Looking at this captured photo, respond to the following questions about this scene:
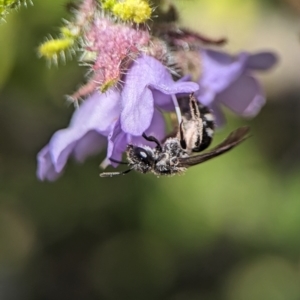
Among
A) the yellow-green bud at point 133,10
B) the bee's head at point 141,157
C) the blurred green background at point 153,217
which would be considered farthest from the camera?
the blurred green background at point 153,217

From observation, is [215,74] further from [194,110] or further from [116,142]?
[116,142]

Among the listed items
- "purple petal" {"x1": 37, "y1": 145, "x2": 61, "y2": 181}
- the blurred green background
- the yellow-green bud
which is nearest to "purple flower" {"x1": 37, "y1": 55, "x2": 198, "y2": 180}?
"purple petal" {"x1": 37, "y1": 145, "x2": 61, "y2": 181}

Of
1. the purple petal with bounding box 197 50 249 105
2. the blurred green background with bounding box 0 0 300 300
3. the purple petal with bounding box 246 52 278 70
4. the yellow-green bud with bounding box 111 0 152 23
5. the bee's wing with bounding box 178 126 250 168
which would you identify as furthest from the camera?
the blurred green background with bounding box 0 0 300 300

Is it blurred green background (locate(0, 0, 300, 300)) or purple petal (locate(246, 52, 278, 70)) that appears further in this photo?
blurred green background (locate(0, 0, 300, 300))

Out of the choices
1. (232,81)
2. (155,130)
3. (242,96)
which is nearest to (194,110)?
→ (155,130)

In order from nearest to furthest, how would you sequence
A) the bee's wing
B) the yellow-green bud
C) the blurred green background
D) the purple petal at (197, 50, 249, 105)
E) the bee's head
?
the yellow-green bud < the bee's wing < the bee's head < the purple petal at (197, 50, 249, 105) < the blurred green background

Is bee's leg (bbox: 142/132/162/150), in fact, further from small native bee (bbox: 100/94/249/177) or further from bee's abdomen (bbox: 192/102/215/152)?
bee's abdomen (bbox: 192/102/215/152)

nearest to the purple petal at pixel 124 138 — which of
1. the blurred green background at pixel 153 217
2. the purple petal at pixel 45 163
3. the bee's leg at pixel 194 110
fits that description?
the bee's leg at pixel 194 110

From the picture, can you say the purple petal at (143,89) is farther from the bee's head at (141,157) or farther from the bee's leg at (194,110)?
the bee's head at (141,157)
